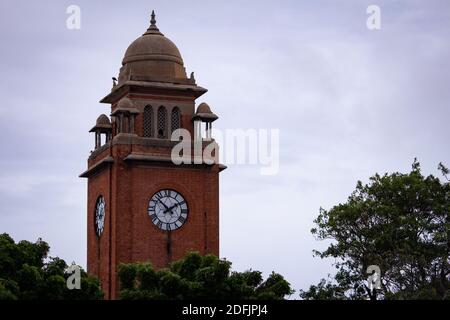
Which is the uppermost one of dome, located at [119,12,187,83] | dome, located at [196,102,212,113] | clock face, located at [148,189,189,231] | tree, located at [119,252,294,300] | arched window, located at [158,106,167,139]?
dome, located at [119,12,187,83]

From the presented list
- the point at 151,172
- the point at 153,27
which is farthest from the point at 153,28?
the point at 151,172

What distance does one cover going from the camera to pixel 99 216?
87.9 m

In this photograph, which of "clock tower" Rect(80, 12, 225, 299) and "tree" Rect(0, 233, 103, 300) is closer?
"tree" Rect(0, 233, 103, 300)

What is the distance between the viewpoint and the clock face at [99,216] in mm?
87000

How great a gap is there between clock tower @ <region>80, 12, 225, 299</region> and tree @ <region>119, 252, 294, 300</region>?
11.3 meters

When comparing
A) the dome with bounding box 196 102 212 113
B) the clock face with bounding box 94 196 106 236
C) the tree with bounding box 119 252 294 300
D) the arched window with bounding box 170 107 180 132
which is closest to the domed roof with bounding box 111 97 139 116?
the arched window with bounding box 170 107 180 132

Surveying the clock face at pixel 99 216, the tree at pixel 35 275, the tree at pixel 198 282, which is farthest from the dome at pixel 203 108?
the tree at pixel 35 275

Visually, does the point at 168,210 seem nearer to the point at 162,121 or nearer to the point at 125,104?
the point at 162,121

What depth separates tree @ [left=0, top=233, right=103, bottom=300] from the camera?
217ft

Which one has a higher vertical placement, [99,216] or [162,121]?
[162,121]

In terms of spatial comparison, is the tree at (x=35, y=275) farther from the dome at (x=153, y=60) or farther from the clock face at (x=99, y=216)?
the dome at (x=153, y=60)

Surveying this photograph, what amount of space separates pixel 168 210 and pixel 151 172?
2.23 metres

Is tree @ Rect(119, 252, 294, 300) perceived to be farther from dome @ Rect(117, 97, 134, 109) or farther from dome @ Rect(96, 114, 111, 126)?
dome @ Rect(96, 114, 111, 126)
